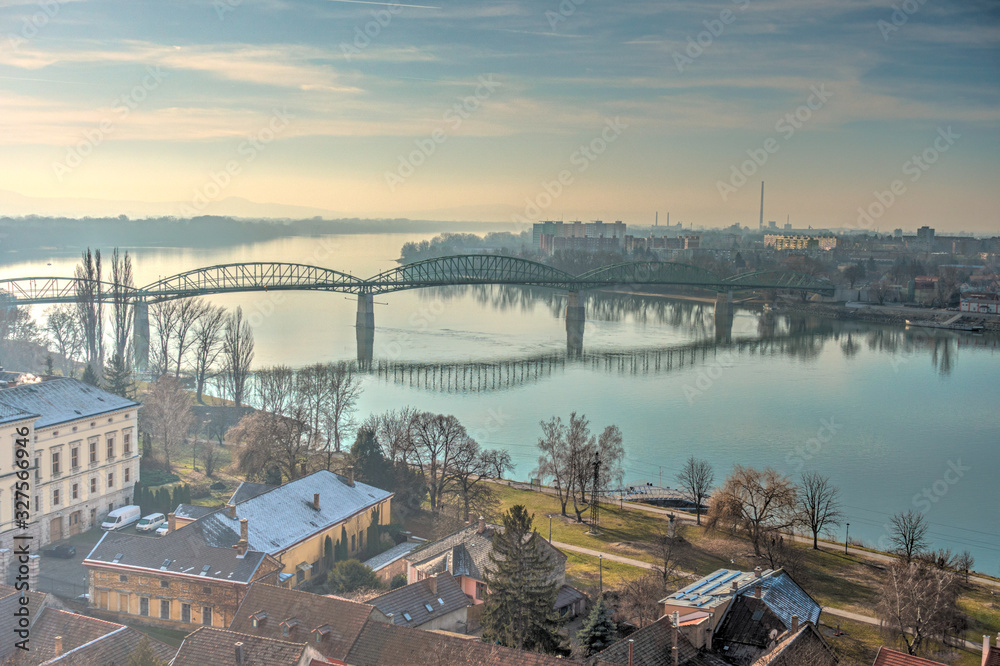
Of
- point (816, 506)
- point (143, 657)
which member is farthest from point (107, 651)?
point (816, 506)

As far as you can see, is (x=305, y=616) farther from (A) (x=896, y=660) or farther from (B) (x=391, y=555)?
(A) (x=896, y=660)

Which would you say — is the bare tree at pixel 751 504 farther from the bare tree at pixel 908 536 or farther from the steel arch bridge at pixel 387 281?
the steel arch bridge at pixel 387 281

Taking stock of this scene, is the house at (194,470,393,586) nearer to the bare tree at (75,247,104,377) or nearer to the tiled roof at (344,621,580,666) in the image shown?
the tiled roof at (344,621,580,666)

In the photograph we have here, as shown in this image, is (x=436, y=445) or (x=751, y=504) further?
(x=436, y=445)

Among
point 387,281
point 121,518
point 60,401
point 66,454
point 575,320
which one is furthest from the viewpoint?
point 575,320

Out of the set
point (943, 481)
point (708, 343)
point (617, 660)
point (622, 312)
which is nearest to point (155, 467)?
point (617, 660)

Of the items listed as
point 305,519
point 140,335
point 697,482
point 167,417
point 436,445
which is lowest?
point 697,482

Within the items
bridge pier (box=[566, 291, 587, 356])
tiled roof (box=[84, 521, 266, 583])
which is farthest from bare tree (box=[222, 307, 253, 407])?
bridge pier (box=[566, 291, 587, 356])

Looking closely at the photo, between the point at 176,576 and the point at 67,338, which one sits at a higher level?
the point at 67,338
